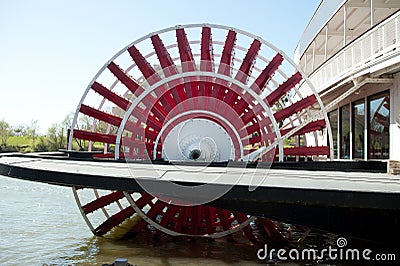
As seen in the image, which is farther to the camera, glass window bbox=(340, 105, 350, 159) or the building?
glass window bbox=(340, 105, 350, 159)

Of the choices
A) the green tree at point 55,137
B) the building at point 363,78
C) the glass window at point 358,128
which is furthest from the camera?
the green tree at point 55,137

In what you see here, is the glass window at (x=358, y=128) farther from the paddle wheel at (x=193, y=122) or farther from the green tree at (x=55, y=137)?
the green tree at (x=55, y=137)

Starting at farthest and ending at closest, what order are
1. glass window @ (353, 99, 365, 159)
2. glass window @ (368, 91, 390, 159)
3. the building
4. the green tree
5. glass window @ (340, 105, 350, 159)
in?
the green tree
glass window @ (340, 105, 350, 159)
glass window @ (353, 99, 365, 159)
glass window @ (368, 91, 390, 159)
the building

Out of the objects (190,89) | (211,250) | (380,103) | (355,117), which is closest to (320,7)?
(355,117)

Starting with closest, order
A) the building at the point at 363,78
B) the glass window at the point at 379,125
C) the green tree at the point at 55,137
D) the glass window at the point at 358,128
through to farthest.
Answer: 1. the building at the point at 363,78
2. the glass window at the point at 379,125
3. the glass window at the point at 358,128
4. the green tree at the point at 55,137

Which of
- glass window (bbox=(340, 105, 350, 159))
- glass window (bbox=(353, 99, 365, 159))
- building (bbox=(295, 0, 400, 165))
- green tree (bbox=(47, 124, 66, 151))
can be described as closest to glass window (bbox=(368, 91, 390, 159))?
building (bbox=(295, 0, 400, 165))

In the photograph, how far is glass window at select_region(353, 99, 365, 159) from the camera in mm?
7684

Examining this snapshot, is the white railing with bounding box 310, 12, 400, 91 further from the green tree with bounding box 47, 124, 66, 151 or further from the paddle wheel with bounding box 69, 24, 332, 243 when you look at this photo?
the green tree with bounding box 47, 124, 66, 151

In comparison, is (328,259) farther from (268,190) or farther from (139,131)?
(139,131)

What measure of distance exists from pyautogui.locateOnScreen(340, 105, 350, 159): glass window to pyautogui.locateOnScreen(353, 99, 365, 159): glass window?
14.4 inches

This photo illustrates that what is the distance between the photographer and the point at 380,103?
22.5 ft

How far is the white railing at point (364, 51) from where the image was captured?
5652mm

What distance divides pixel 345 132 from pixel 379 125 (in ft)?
5.88

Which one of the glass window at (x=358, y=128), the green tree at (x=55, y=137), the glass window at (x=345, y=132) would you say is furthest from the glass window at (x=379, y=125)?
the green tree at (x=55, y=137)
